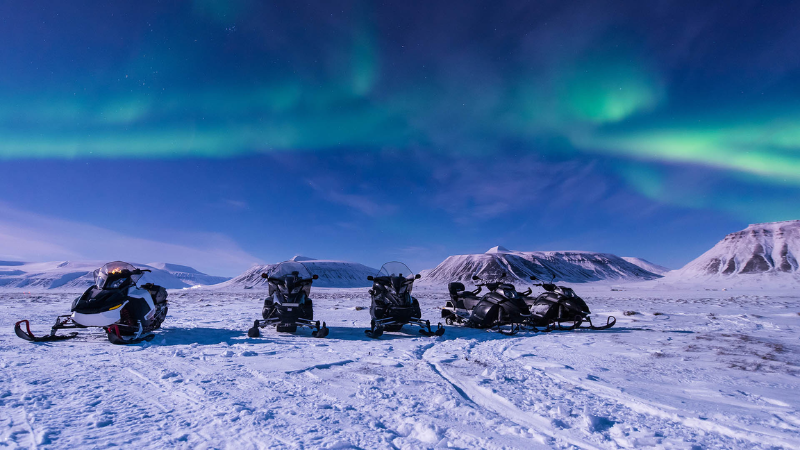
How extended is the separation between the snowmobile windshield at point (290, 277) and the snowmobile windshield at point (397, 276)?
6.76 feet

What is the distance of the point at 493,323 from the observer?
36.2 ft

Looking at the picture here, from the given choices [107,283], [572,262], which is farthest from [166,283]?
[107,283]

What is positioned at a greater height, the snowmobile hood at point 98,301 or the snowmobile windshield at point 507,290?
the snowmobile windshield at point 507,290

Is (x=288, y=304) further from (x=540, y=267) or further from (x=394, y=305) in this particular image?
(x=540, y=267)

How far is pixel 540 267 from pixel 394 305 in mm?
166688

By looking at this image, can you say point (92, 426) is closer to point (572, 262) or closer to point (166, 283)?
point (572, 262)

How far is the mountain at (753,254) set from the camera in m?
108

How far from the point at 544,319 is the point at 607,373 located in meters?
6.21

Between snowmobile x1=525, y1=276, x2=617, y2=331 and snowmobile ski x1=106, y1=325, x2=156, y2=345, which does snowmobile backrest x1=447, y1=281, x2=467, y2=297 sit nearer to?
snowmobile x1=525, y1=276, x2=617, y2=331

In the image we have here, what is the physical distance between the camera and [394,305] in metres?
9.62

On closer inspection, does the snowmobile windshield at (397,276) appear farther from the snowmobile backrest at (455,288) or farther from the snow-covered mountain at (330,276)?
the snow-covered mountain at (330,276)

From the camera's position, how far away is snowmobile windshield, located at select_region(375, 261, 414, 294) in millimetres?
9828

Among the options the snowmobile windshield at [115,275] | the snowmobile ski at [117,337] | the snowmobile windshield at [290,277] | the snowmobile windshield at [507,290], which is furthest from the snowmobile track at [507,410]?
the snowmobile windshield at [115,275]

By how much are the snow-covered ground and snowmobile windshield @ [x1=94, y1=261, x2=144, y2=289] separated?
126 centimetres
